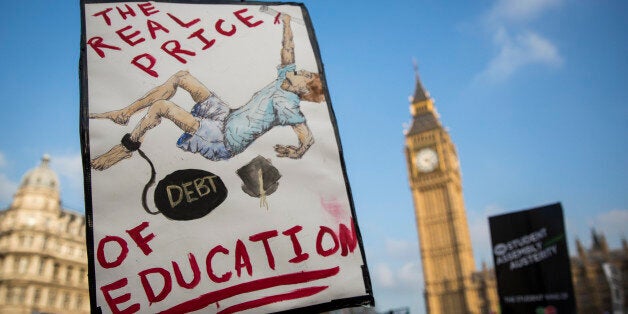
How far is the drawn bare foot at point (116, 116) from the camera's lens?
1.89 metres

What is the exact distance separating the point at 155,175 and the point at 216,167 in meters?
0.24

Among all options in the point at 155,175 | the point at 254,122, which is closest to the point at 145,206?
the point at 155,175

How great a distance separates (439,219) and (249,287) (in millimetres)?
63162

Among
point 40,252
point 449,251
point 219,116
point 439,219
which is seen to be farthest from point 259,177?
point 439,219

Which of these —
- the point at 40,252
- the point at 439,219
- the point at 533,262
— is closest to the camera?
the point at 533,262

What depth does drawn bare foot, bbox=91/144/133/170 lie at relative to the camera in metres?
1.79

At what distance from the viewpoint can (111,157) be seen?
1.82 metres

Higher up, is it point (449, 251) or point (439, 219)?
point (439, 219)

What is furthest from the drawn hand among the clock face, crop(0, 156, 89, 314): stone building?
the clock face

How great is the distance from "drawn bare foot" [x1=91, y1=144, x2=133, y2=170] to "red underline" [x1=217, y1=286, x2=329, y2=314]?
2.36 feet

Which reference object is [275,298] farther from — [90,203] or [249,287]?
[90,203]

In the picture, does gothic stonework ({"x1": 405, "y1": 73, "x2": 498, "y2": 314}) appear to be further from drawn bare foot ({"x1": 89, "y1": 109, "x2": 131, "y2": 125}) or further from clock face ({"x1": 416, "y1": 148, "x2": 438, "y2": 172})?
drawn bare foot ({"x1": 89, "y1": 109, "x2": 131, "y2": 125})

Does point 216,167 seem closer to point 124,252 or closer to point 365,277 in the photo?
point 124,252

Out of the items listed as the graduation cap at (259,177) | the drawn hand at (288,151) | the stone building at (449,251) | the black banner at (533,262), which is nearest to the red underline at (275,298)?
the graduation cap at (259,177)
